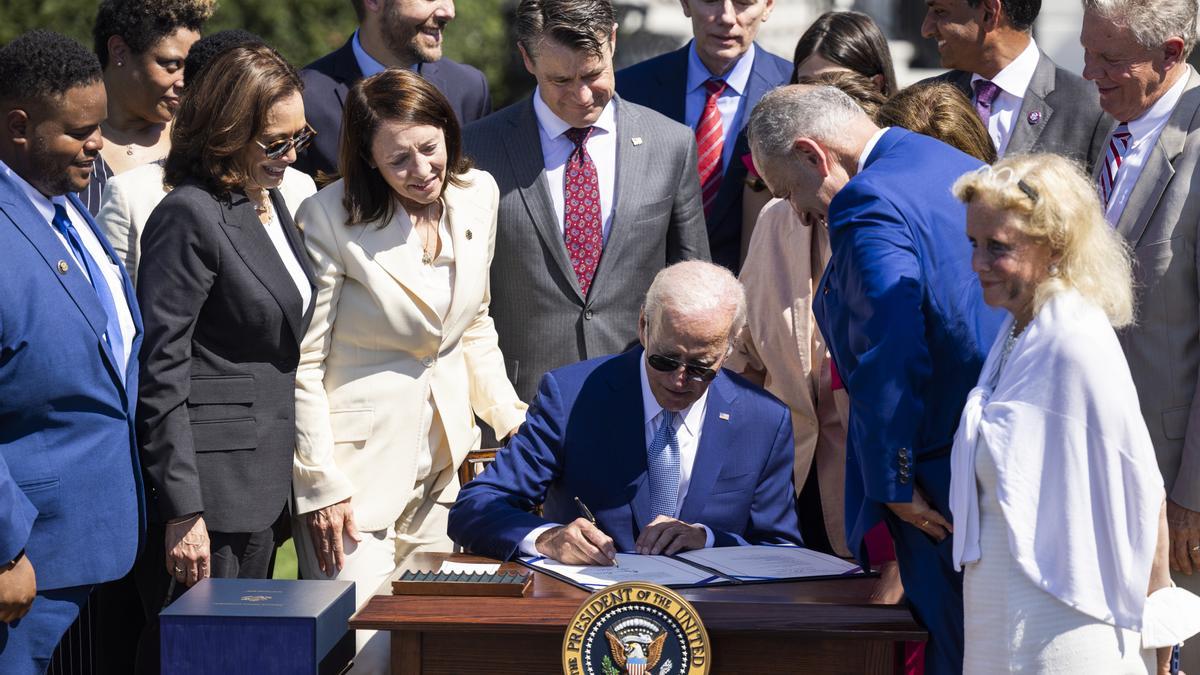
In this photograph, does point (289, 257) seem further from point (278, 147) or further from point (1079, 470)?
point (1079, 470)

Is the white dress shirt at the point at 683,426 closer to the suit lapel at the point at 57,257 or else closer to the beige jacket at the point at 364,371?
the beige jacket at the point at 364,371

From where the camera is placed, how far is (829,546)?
Answer: 4.31 metres

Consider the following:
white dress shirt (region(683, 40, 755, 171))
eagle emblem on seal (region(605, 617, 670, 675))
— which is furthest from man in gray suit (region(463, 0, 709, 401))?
eagle emblem on seal (region(605, 617, 670, 675))

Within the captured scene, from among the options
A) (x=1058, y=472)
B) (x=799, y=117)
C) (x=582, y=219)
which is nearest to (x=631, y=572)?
(x=1058, y=472)

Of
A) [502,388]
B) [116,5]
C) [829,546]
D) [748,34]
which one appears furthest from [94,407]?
[748,34]

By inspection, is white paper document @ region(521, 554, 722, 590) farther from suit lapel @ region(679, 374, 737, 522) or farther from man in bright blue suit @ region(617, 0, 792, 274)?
man in bright blue suit @ region(617, 0, 792, 274)

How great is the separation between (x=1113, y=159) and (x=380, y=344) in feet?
6.77

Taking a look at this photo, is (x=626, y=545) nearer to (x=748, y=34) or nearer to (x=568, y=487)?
(x=568, y=487)

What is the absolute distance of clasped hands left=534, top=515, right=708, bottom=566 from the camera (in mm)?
3367

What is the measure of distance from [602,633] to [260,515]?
135 centimetres

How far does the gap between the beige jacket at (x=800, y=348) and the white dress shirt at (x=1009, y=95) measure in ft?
2.45

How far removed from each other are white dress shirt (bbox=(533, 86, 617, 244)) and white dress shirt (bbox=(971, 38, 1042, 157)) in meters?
1.18

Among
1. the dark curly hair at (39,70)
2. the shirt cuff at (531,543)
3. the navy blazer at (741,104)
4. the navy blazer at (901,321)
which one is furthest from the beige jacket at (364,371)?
the navy blazer at (901,321)

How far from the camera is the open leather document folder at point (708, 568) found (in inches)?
127
